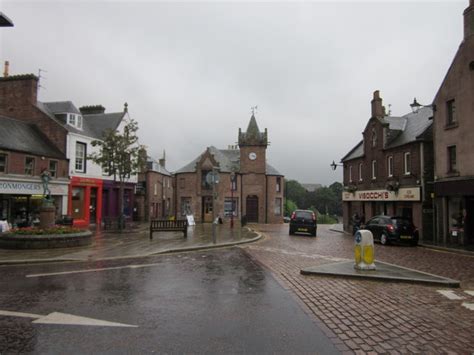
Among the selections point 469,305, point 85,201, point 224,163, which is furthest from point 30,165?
point 469,305

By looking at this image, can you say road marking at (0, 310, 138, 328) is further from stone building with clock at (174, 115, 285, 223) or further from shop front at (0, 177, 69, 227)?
stone building with clock at (174, 115, 285, 223)

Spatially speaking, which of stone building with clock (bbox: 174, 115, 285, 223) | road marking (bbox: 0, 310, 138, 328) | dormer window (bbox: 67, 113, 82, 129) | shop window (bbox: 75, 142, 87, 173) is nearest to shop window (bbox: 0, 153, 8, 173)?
shop window (bbox: 75, 142, 87, 173)

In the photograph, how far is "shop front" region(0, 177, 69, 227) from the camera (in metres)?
23.0

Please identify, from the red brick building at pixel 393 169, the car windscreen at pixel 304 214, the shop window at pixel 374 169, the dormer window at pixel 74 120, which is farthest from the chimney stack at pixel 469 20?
the dormer window at pixel 74 120

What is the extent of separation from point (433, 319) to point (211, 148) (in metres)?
42.5

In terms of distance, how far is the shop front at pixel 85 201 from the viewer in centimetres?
2871

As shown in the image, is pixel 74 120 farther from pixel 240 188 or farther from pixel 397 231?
pixel 397 231

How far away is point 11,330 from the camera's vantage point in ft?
17.8

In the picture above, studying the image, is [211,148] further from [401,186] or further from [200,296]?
[200,296]

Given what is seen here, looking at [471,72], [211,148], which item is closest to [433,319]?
[471,72]

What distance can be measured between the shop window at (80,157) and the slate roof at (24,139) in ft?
5.64

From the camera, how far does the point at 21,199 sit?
24.4 m

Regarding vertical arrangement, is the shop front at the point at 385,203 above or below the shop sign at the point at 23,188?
below

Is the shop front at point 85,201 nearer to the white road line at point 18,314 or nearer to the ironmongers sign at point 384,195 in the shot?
the ironmongers sign at point 384,195
